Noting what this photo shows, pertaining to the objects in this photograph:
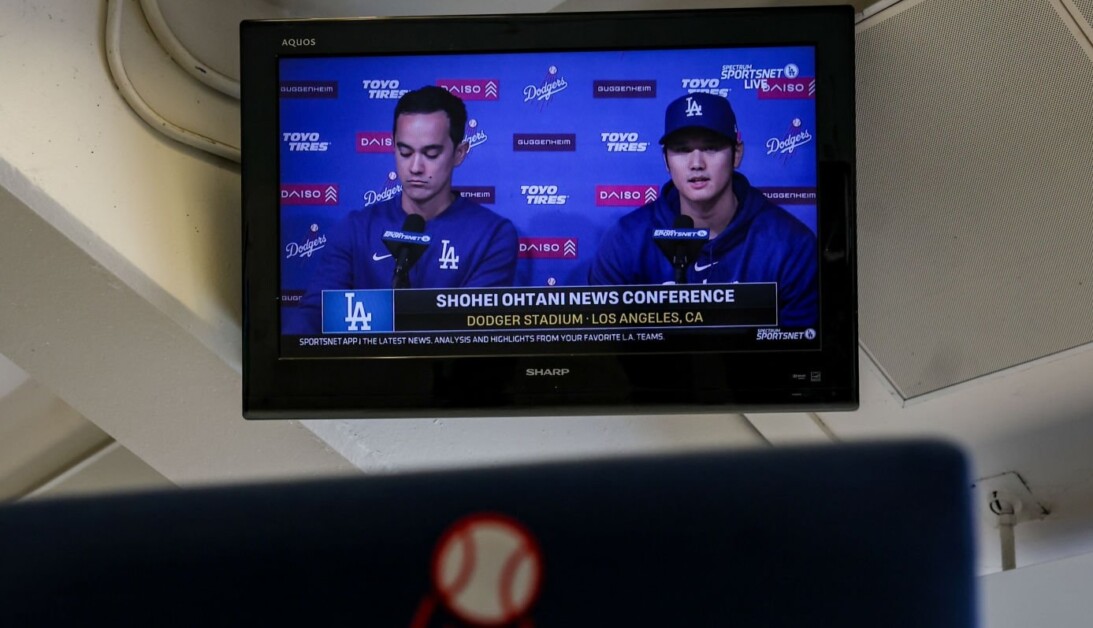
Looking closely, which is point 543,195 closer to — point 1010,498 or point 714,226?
point 714,226

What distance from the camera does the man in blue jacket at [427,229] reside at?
1.75 metres

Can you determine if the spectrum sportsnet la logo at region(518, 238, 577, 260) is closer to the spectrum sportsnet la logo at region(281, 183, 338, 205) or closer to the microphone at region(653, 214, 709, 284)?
the microphone at region(653, 214, 709, 284)

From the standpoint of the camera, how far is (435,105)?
5.80 ft

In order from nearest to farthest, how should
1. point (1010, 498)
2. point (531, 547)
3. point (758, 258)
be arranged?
1. point (531, 547)
2. point (758, 258)
3. point (1010, 498)

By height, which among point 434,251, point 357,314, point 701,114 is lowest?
point 357,314

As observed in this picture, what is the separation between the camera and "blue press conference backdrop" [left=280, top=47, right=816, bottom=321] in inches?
68.3

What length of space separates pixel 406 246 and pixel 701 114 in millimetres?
537

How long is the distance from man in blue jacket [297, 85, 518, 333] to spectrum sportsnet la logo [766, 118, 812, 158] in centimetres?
45

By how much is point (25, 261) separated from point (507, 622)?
4.99ft

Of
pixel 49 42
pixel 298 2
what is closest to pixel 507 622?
pixel 49 42

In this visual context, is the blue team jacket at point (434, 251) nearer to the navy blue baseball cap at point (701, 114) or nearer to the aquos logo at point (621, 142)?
the aquos logo at point (621, 142)

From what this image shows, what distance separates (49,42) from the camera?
1646 millimetres

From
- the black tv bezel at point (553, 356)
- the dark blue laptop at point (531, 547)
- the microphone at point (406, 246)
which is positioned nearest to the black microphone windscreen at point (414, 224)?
the microphone at point (406, 246)

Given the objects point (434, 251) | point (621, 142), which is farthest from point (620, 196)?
point (434, 251)
